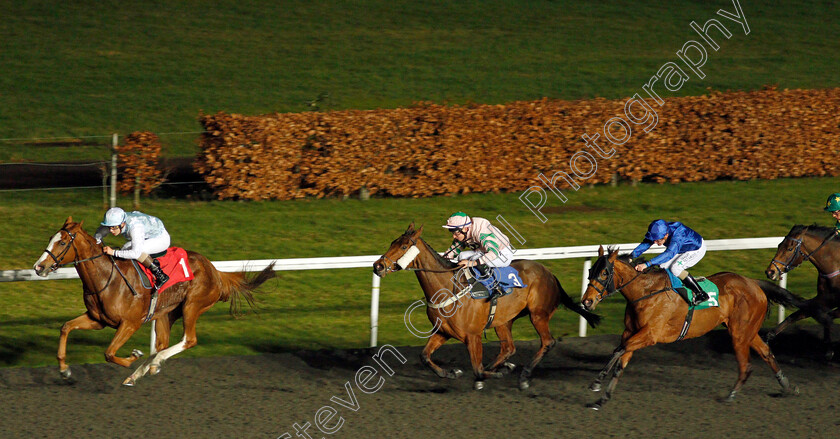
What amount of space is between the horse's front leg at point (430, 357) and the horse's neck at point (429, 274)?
0.35 metres

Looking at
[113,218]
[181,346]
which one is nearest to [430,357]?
[181,346]

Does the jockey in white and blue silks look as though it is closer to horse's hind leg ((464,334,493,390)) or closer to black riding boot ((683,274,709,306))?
horse's hind leg ((464,334,493,390))

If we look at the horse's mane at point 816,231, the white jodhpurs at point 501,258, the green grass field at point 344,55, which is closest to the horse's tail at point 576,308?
the white jodhpurs at point 501,258

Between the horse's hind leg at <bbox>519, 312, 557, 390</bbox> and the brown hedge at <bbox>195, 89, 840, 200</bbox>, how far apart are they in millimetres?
5530

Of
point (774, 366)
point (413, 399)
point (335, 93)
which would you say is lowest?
point (413, 399)

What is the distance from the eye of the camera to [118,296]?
634 cm

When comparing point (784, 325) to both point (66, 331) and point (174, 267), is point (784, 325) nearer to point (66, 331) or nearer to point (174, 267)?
point (174, 267)

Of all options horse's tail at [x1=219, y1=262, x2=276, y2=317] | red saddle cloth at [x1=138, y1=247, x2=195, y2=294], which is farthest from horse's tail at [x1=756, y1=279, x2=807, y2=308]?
red saddle cloth at [x1=138, y1=247, x2=195, y2=294]

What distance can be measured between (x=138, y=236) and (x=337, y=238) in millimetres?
4128

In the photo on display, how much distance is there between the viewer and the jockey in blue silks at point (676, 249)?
641 cm

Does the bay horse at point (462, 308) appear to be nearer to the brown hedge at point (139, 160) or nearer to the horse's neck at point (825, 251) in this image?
the horse's neck at point (825, 251)

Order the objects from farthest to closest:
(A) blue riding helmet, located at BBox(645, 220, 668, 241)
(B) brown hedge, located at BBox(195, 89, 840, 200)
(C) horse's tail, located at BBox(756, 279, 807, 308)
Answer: (B) brown hedge, located at BBox(195, 89, 840, 200)
(C) horse's tail, located at BBox(756, 279, 807, 308)
(A) blue riding helmet, located at BBox(645, 220, 668, 241)

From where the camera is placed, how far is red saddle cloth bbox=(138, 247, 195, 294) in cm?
663

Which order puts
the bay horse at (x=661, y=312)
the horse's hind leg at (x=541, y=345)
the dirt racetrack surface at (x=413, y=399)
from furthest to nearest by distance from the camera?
the horse's hind leg at (x=541, y=345) < the bay horse at (x=661, y=312) < the dirt racetrack surface at (x=413, y=399)
